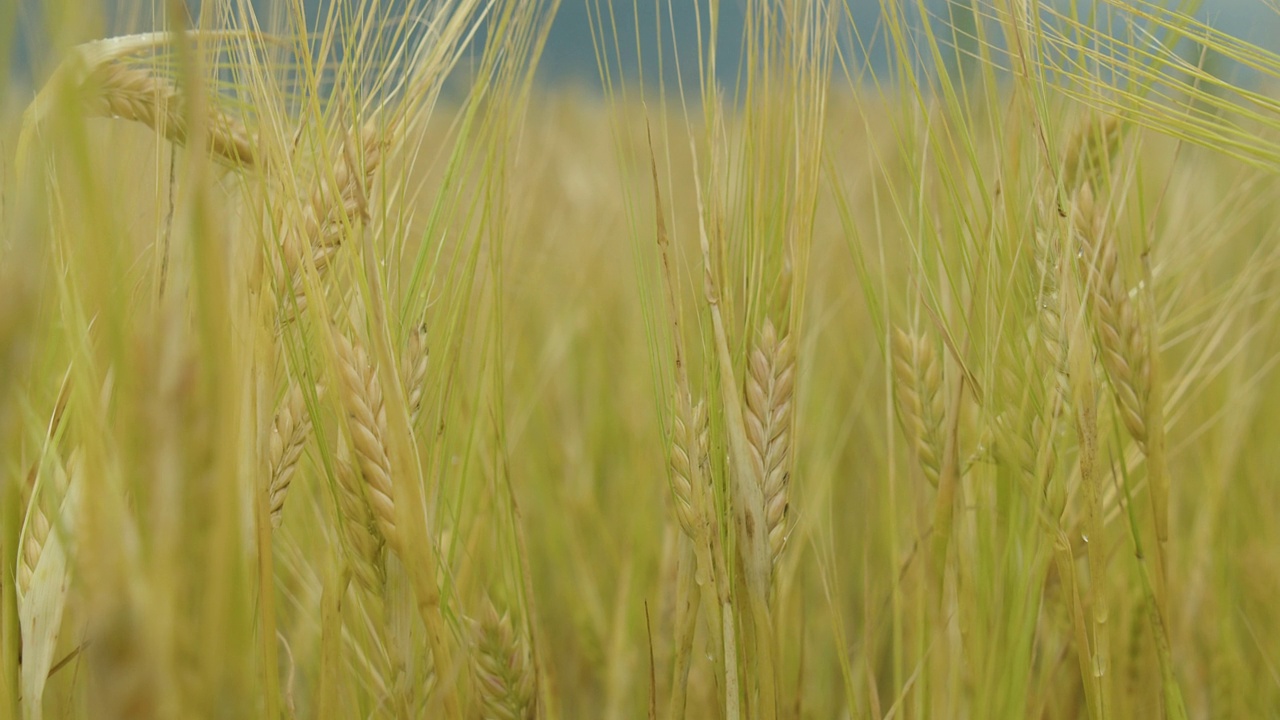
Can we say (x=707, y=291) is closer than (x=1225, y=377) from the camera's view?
Yes

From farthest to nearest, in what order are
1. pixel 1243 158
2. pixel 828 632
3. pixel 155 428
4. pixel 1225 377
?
pixel 1225 377 → pixel 828 632 → pixel 1243 158 → pixel 155 428

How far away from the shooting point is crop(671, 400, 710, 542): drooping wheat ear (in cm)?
57

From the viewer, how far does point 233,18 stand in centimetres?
65

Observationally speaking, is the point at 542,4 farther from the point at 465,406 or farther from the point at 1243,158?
the point at 1243,158

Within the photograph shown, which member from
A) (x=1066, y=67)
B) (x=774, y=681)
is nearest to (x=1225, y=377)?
(x=1066, y=67)

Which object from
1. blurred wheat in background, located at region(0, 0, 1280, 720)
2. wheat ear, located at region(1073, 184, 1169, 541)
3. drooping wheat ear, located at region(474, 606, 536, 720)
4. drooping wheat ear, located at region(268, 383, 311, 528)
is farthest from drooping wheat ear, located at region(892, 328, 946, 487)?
drooping wheat ear, located at region(268, 383, 311, 528)

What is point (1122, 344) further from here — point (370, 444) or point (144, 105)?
point (144, 105)

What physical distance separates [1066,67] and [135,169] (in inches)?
33.4

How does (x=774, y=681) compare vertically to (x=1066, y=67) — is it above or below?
below

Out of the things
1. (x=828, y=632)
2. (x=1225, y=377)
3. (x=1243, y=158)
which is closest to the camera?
(x=1243, y=158)

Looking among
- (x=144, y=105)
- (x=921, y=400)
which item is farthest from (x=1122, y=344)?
(x=144, y=105)

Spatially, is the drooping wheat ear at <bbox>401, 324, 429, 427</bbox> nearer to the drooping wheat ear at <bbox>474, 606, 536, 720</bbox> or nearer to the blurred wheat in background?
the blurred wheat in background

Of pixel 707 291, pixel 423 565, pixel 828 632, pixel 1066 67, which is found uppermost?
pixel 1066 67

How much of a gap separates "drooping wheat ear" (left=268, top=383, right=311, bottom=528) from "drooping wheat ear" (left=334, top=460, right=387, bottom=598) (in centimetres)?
5
